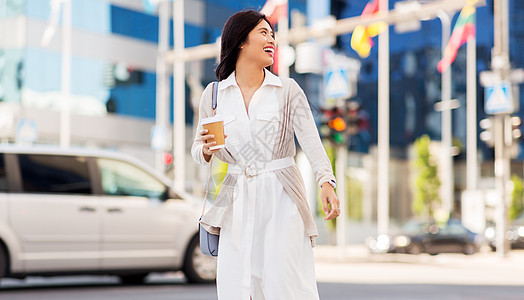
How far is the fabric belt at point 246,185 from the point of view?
359 cm

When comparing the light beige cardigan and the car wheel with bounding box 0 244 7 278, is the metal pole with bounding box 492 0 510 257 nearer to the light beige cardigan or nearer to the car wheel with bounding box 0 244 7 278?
the car wheel with bounding box 0 244 7 278

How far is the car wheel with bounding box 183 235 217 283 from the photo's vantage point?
11.2m

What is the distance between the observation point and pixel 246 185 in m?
3.65

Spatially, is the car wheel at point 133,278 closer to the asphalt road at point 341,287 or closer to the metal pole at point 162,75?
the asphalt road at point 341,287

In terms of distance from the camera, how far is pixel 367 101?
→ 44562mm

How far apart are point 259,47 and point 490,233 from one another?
109 ft

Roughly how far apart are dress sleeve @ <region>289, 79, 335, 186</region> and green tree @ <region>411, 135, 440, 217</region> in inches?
1528

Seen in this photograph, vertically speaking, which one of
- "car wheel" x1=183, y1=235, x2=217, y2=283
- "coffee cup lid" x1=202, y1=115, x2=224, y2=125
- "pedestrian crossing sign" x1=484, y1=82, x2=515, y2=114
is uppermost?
"pedestrian crossing sign" x1=484, y1=82, x2=515, y2=114

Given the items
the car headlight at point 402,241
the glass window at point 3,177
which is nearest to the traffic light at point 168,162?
the car headlight at point 402,241

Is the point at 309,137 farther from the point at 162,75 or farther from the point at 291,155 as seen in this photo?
the point at 162,75

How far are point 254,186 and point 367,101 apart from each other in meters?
41.4

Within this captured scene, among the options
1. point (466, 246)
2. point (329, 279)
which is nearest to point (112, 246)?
point (329, 279)

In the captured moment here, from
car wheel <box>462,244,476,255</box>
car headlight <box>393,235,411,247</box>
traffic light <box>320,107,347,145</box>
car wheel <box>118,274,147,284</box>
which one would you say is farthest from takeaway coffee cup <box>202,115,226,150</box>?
car wheel <box>462,244,476,255</box>

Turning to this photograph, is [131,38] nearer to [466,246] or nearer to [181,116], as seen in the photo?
[181,116]
